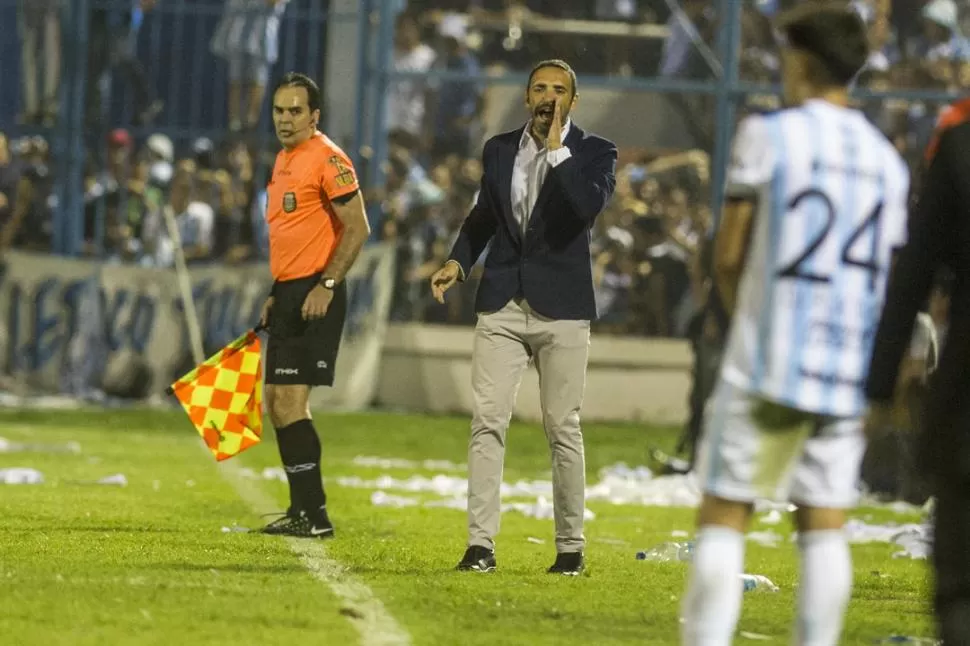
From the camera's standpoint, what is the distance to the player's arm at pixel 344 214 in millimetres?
9789

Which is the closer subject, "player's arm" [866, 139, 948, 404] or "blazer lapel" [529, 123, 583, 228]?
"player's arm" [866, 139, 948, 404]

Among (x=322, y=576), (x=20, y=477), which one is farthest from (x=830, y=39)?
(x=20, y=477)

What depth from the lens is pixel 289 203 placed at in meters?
9.87

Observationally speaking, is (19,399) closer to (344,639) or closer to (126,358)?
(126,358)

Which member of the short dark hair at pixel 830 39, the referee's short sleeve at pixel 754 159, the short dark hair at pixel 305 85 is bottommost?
the referee's short sleeve at pixel 754 159

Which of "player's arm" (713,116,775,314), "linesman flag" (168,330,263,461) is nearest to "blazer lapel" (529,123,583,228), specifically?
"linesman flag" (168,330,263,461)

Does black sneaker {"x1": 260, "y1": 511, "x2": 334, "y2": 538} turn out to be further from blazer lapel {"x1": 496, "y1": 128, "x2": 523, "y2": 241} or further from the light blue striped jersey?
the light blue striped jersey

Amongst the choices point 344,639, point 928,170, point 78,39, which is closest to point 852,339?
point 928,170

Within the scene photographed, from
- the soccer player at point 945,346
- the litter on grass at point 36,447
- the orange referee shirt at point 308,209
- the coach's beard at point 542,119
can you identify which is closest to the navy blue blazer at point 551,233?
the coach's beard at point 542,119

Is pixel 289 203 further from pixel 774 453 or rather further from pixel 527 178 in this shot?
pixel 774 453

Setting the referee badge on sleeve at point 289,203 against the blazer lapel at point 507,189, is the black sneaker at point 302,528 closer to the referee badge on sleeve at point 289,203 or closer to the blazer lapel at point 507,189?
the referee badge on sleeve at point 289,203

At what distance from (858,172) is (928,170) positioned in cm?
47

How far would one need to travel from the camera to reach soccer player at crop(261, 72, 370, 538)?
9.87 meters

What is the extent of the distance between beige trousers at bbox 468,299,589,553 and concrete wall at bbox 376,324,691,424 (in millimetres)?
12635
